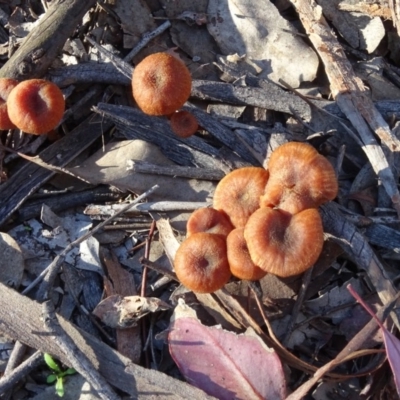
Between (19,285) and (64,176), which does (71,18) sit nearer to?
(64,176)

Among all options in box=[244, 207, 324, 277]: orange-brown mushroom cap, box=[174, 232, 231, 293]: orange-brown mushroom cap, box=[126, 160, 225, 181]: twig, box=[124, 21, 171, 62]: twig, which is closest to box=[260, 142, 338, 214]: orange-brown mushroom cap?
box=[244, 207, 324, 277]: orange-brown mushroom cap

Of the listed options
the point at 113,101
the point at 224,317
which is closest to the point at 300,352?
the point at 224,317

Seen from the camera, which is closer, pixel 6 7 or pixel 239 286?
pixel 239 286

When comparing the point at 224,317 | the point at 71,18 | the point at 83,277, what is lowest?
the point at 224,317

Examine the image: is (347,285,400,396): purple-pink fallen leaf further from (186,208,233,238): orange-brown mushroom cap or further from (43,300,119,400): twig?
(43,300,119,400): twig

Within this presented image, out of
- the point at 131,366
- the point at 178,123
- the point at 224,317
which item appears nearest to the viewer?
the point at 131,366

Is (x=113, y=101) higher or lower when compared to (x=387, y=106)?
higher

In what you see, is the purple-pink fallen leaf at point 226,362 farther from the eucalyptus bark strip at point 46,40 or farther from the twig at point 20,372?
the eucalyptus bark strip at point 46,40
